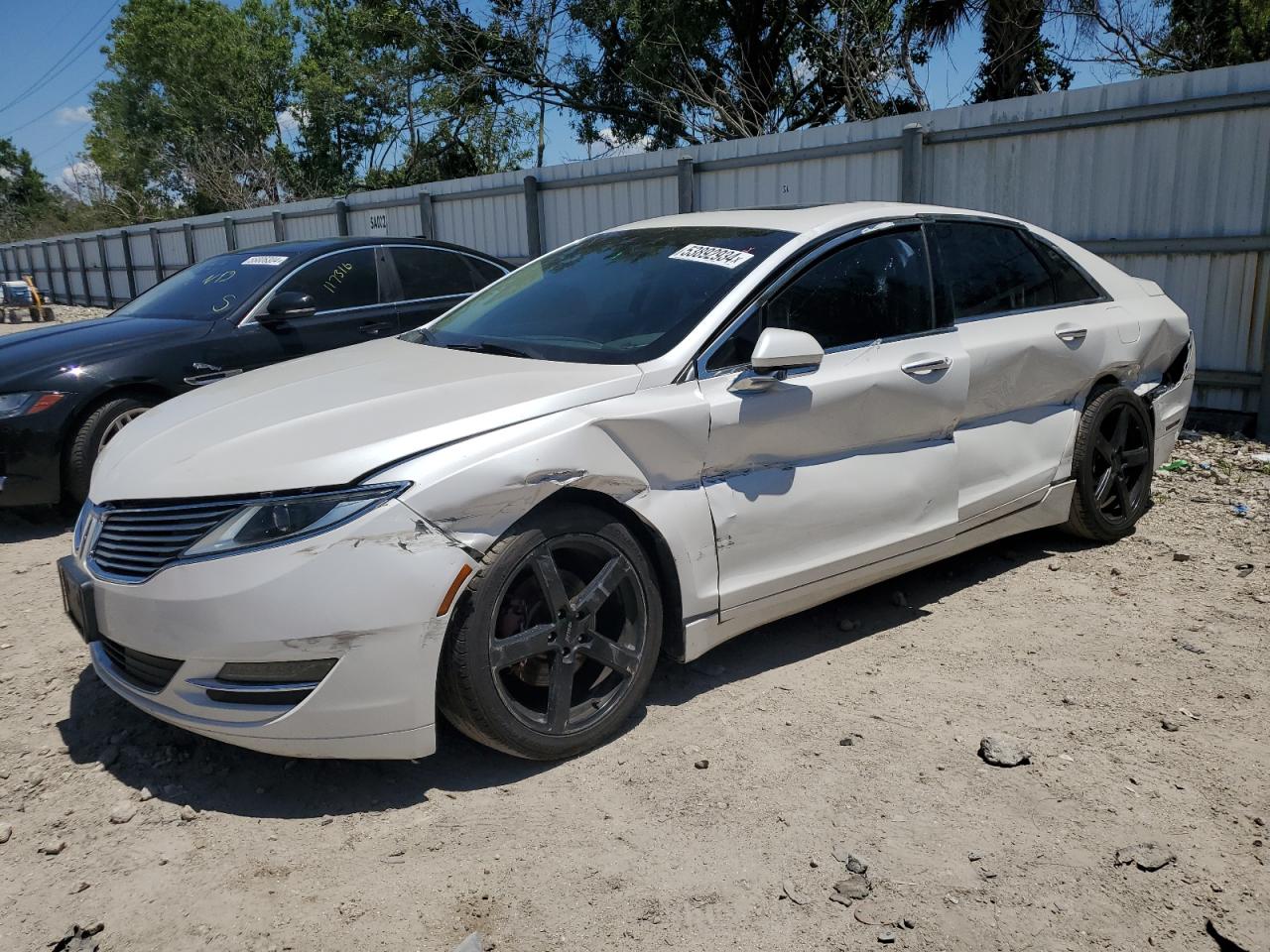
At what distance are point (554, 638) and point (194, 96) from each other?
47103mm

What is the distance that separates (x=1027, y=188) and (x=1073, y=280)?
10.9 ft

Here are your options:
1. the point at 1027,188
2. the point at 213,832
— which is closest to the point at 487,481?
the point at 213,832

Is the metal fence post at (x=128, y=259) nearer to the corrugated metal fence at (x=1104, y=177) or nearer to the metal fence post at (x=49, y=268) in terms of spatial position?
the metal fence post at (x=49, y=268)

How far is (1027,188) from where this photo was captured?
781 centimetres

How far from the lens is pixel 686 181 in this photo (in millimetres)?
9867

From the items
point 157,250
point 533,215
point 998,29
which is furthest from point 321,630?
point 157,250

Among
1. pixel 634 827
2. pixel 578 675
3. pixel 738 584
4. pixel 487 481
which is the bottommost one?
pixel 634 827

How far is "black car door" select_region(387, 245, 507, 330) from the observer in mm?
7223

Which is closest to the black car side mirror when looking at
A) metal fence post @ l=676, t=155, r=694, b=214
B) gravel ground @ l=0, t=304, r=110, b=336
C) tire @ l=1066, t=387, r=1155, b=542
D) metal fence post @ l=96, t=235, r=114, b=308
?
tire @ l=1066, t=387, r=1155, b=542

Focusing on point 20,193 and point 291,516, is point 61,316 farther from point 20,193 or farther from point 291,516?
point 20,193

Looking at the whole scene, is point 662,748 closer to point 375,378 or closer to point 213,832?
point 213,832

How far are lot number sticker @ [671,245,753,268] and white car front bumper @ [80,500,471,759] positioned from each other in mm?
1578

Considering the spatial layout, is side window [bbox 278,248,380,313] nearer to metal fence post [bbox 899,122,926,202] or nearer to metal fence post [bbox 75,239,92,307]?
metal fence post [bbox 899,122,926,202]

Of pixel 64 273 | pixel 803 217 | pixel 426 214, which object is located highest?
pixel 426 214
